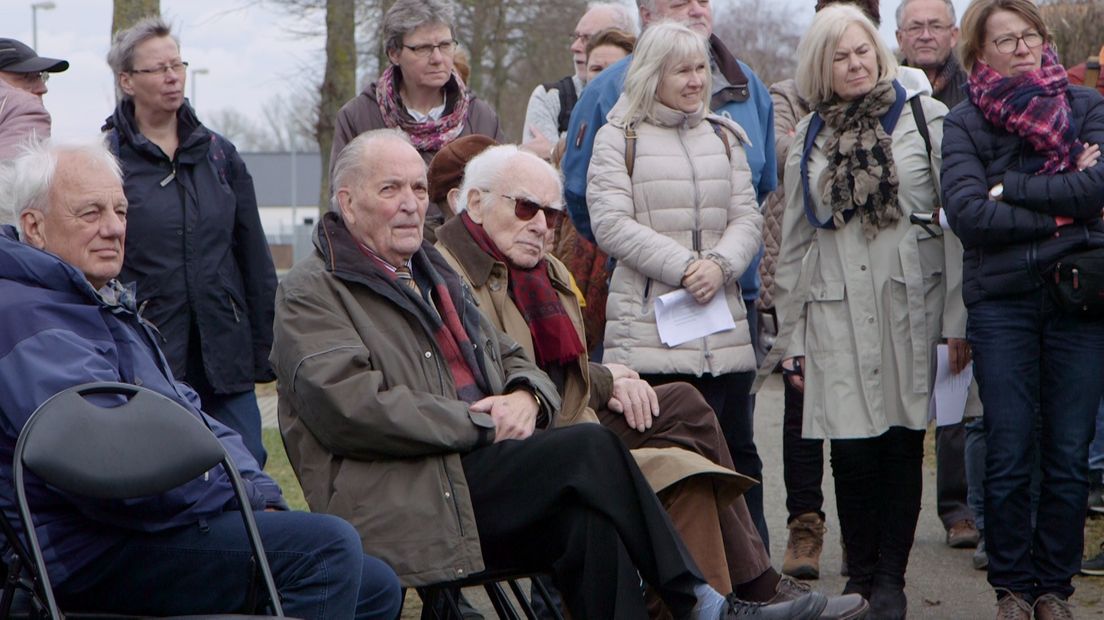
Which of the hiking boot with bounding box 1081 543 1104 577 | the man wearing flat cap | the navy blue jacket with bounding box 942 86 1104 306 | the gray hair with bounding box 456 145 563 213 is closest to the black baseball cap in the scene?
the man wearing flat cap

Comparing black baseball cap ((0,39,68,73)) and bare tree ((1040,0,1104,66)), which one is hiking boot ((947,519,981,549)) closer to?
bare tree ((1040,0,1104,66))

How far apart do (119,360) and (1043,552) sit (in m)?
3.38

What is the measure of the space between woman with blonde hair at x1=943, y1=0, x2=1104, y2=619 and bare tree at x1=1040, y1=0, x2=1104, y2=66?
490 centimetres

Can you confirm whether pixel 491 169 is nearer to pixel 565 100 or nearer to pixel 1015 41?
pixel 1015 41

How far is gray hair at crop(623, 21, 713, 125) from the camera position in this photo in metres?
5.75

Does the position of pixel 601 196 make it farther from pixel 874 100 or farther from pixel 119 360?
pixel 119 360

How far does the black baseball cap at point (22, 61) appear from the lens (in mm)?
6168

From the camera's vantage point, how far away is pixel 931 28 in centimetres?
686

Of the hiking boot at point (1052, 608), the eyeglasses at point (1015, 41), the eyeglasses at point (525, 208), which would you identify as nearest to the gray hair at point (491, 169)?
the eyeglasses at point (525, 208)

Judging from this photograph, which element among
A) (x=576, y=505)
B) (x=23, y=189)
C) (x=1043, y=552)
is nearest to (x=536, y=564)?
(x=576, y=505)

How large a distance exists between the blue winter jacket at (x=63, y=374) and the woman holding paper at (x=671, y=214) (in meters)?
2.28

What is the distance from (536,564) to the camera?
4.25m

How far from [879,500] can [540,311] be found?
171 cm

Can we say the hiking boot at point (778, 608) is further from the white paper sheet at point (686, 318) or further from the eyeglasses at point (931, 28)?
the eyeglasses at point (931, 28)
